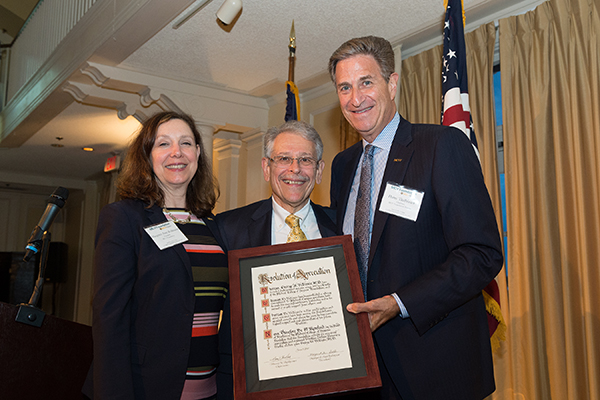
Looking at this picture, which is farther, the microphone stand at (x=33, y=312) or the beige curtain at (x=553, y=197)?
the beige curtain at (x=553, y=197)

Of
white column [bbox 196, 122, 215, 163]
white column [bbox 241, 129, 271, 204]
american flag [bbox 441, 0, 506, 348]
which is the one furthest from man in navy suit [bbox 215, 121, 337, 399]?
white column [bbox 241, 129, 271, 204]

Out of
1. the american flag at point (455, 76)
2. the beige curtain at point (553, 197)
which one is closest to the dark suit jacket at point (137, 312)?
the american flag at point (455, 76)

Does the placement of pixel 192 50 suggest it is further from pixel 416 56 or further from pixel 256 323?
pixel 256 323

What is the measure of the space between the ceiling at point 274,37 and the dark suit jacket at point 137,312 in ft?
9.31

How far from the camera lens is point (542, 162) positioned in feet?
11.4

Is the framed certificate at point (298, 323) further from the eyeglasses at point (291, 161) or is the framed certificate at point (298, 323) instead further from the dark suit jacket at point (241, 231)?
the eyeglasses at point (291, 161)

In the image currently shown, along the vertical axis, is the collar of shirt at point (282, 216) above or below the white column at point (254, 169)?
below

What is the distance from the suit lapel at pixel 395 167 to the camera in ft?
5.49

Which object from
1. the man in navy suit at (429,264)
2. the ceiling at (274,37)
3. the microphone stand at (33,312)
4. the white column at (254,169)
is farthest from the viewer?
the white column at (254,169)

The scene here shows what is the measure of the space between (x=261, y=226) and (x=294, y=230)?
15cm

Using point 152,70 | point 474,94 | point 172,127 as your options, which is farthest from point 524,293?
point 152,70

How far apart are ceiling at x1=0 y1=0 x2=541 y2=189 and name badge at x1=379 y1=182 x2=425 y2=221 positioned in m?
2.77

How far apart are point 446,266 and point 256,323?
0.65m

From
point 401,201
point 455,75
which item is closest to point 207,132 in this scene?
point 455,75
